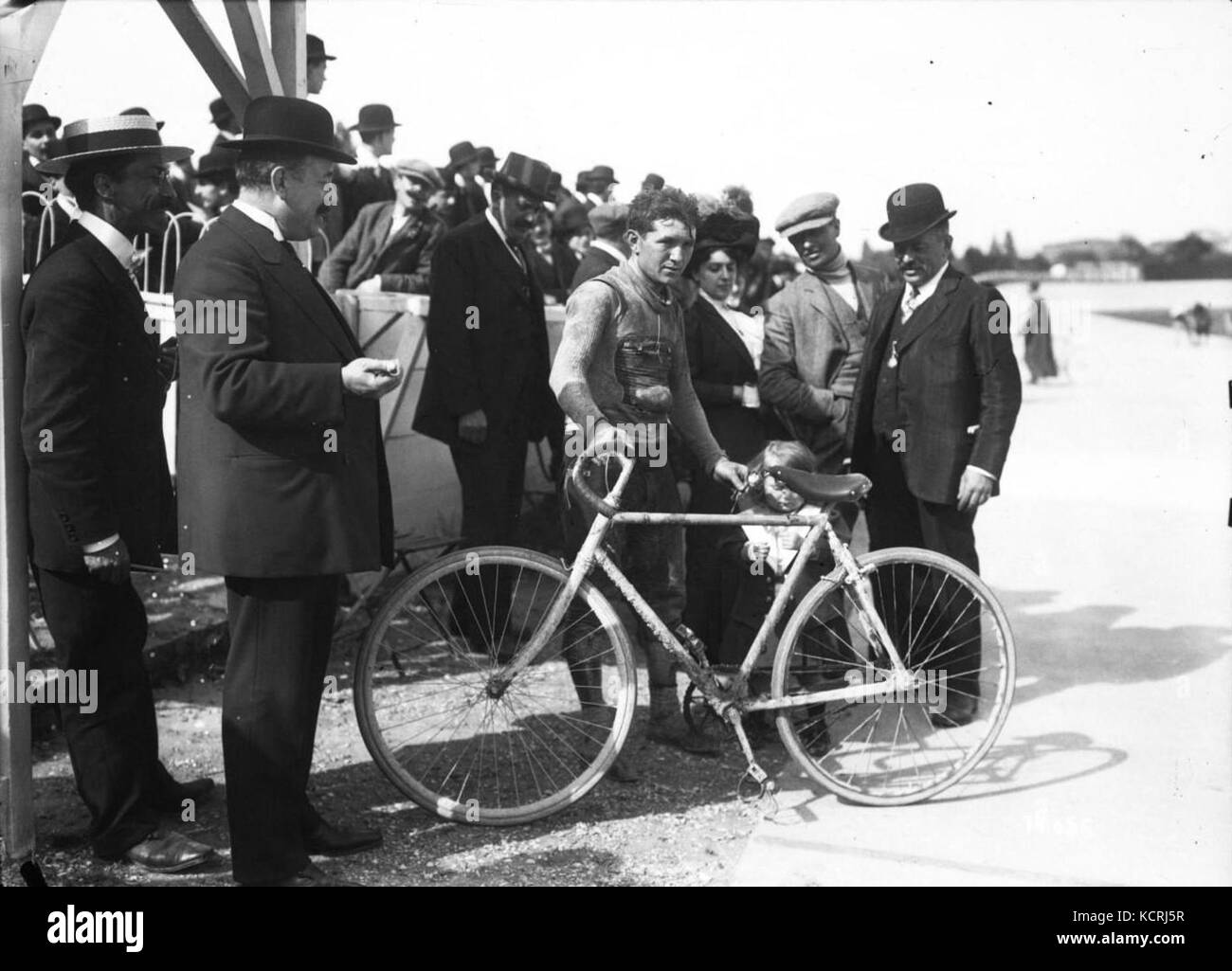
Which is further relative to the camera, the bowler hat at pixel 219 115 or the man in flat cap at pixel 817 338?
the bowler hat at pixel 219 115

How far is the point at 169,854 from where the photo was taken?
4.14 m

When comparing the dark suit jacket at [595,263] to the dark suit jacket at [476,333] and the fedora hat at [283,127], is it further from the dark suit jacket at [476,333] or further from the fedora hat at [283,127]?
the fedora hat at [283,127]

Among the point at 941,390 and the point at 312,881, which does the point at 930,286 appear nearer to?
the point at 941,390

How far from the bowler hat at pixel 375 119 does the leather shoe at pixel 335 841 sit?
5237 mm

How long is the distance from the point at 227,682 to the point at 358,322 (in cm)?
350

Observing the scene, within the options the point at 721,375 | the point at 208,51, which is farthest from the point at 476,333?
the point at 208,51

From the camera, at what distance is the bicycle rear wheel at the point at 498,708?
4.43 metres

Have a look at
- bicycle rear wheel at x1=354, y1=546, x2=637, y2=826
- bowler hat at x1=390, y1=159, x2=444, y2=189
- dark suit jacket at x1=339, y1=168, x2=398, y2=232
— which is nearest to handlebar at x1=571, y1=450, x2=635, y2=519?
bicycle rear wheel at x1=354, y1=546, x2=637, y2=826

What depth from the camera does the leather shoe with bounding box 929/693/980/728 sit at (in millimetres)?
5484

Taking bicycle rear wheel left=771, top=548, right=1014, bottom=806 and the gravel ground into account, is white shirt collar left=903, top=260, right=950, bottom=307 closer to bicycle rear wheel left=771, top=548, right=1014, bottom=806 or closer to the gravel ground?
bicycle rear wheel left=771, top=548, right=1014, bottom=806

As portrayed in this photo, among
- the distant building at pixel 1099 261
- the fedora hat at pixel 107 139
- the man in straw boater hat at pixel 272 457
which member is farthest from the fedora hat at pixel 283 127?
the distant building at pixel 1099 261

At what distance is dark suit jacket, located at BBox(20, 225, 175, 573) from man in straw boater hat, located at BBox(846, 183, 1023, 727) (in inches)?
113

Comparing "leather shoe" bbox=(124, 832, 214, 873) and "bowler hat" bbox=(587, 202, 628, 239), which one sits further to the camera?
"bowler hat" bbox=(587, 202, 628, 239)
